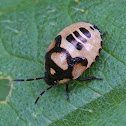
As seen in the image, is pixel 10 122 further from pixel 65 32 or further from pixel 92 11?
pixel 92 11

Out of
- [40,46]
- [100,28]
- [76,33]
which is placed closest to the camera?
[76,33]

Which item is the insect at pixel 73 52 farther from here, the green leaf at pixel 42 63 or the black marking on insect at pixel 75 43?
the green leaf at pixel 42 63

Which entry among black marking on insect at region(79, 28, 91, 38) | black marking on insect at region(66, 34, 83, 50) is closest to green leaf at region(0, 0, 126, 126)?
black marking on insect at region(79, 28, 91, 38)

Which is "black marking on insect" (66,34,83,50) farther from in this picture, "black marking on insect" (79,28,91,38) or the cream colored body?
"black marking on insect" (79,28,91,38)

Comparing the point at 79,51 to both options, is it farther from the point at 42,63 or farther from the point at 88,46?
the point at 42,63

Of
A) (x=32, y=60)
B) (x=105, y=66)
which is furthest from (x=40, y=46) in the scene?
(x=105, y=66)

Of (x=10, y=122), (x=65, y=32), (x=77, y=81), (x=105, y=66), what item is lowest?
(x=10, y=122)

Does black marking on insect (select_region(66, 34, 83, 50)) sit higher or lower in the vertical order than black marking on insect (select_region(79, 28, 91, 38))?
lower

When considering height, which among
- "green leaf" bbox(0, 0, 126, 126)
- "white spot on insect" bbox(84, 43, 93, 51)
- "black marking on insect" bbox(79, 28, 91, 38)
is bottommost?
"green leaf" bbox(0, 0, 126, 126)
